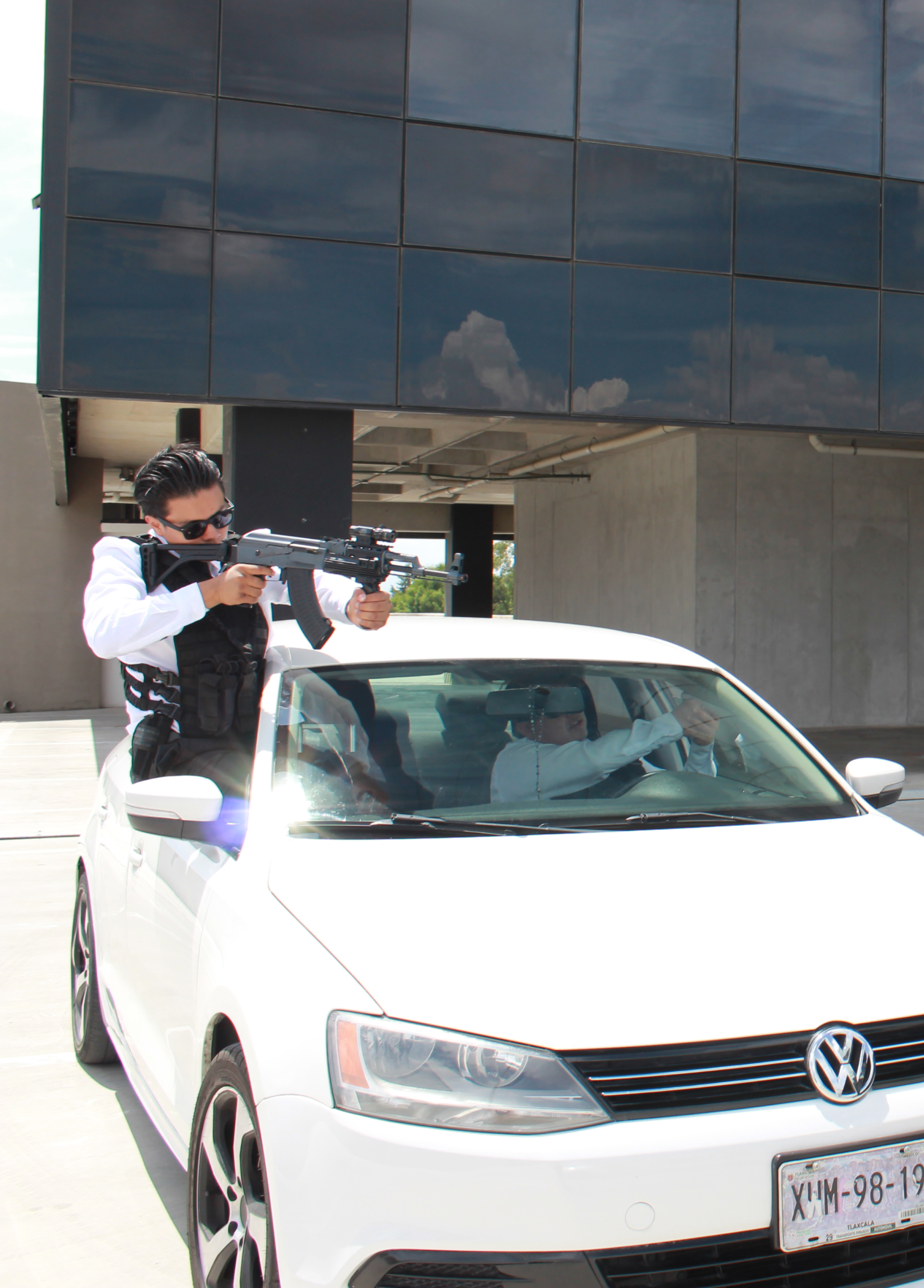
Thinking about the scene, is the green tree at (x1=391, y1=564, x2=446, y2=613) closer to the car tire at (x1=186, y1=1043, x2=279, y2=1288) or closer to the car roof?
the car roof

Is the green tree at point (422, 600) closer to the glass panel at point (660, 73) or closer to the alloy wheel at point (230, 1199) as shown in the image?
the glass panel at point (660, 73)

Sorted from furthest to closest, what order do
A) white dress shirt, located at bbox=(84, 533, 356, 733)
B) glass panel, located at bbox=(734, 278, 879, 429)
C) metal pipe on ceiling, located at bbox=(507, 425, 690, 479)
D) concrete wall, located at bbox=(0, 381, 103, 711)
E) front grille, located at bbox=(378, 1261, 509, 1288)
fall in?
concrete wall, located at bbox=(0, 381, 103, 711) → metal pipe on ceiling, located at bbox=(507, 425, 690, 479) → glass panel, located at bbox=(734, 278, 879, 429) → white dress shirt, located at bbox=(84, 533, 356, 733) → front grille, located at bbox=(378, 1261, 509, 1288)

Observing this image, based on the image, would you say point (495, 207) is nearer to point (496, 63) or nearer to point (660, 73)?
point (496, 63)

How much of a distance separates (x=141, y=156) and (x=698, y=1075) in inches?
437

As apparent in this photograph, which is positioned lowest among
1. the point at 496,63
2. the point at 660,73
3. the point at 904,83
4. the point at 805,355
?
the point at 805,355

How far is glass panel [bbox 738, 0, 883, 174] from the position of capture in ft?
43.4

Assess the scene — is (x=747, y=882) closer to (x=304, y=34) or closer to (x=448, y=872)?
(x=448, y=872)

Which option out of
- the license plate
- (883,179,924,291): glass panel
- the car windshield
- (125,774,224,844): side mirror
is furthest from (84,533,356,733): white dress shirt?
(883,179,924,291): glass panel

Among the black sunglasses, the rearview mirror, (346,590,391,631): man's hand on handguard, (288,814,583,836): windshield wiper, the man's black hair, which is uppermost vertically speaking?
the man's black hair

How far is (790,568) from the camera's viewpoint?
1672 centimetres

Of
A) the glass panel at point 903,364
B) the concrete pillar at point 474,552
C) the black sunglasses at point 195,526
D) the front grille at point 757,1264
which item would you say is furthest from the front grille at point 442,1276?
the concrete pillar at point 474,552

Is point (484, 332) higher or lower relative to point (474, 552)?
higher

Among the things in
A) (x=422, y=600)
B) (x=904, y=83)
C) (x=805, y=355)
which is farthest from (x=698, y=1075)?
(x=422, y=600)

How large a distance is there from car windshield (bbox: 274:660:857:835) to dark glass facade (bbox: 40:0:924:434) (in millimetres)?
8771
